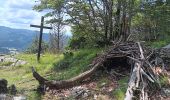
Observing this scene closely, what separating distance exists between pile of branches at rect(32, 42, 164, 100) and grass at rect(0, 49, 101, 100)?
98 centimetres

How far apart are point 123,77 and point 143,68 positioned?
1180 mm

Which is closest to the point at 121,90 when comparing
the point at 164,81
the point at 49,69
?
the point at 164,81

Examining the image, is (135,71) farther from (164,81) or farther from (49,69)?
(49,69)

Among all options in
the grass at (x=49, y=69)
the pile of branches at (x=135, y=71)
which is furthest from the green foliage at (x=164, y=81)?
the grass at (x=49, y=69)

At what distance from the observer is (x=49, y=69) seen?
1842 centimetres

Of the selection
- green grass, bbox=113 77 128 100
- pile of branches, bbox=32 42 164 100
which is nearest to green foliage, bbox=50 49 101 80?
pile of branches, bbox=32 42 164 100

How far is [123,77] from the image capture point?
13.8 m

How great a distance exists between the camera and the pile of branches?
1159 cm

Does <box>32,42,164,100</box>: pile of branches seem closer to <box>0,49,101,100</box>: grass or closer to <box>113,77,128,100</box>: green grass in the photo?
<box>113,77,128,100</box>: green grass

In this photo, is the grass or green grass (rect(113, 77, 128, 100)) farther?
the grass

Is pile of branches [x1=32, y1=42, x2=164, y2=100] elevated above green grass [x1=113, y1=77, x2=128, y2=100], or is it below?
above

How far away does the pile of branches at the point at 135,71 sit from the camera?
11.6m

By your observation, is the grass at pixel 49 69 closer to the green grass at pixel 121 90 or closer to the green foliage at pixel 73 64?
the green foliage at pixel 73 64

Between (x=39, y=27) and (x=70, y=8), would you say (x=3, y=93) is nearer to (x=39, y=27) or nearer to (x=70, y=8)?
(x=70, y=8)
